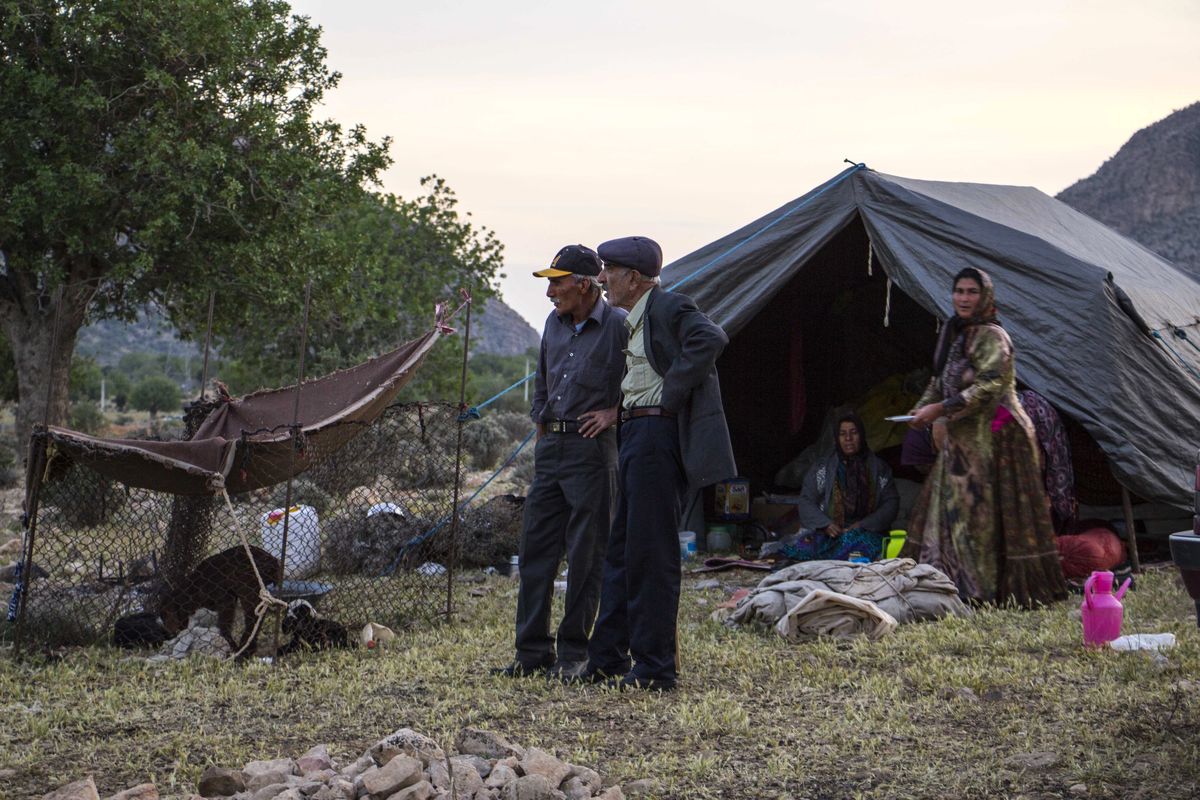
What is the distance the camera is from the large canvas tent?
7.43 m

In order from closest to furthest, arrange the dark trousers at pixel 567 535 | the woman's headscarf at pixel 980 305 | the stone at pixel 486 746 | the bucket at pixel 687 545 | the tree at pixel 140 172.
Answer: the stone at pixel 486 746, the dark trousers at pixel 567 535, the woman's headscarf at pixel 980 305, the bucket at pixel 687 545, the tree at pixel 140 172

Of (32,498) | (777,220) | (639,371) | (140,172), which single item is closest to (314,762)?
(639,371)

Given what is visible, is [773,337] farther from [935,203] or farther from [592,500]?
[592,500]

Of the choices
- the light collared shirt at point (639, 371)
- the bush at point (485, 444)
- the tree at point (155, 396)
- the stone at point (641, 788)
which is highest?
the tree at point (155, 396)

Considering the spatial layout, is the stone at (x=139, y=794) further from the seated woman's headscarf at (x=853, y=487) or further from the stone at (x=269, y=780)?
the seated woman's headscarf at (x=853, y=487)

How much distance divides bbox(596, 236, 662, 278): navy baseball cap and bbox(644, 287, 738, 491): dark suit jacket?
15cm

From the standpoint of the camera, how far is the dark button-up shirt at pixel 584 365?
5004 mm

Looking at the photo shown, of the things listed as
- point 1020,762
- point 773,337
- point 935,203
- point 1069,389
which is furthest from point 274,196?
point 1020,762

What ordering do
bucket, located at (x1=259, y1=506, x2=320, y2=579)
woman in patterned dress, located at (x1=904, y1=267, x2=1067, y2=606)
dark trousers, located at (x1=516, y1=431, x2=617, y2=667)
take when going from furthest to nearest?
bucket, located at (x1=259, y1=506, x2=320, y2=579) < woman in patterned dress, located at (x1=904, y1=267, x2=1067, y2=606) < dark trousers, located at (x1=516, y1=431, x2=617, y2=667)

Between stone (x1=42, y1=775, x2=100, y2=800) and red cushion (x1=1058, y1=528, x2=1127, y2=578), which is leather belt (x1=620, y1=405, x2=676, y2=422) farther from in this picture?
red cushion (x1=1058, y1=528, x2=1127, y2=578)

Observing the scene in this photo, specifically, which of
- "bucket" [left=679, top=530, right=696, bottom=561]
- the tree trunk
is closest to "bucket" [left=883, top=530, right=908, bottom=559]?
"bucket" [left=679, top=530, right=696, bottom=561]

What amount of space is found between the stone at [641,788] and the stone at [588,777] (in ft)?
0.30

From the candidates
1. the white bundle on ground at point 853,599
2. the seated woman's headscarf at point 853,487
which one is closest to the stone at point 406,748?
the white bundle on ground at point 853,599

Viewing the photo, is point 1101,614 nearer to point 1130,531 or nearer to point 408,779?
point 1130,531
